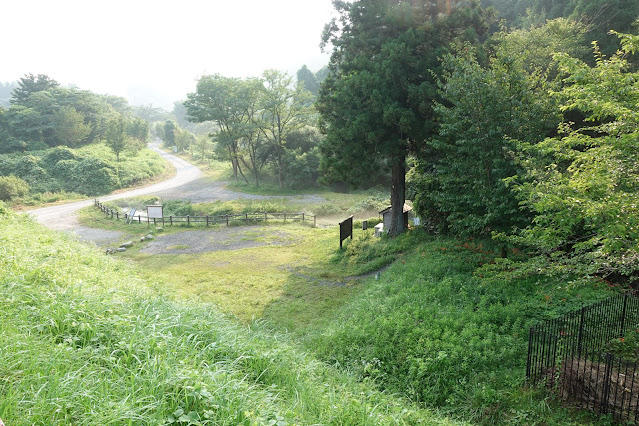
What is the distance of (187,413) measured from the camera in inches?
127

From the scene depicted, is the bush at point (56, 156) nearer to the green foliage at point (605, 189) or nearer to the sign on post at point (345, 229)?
the sign on post at point (345, 229)

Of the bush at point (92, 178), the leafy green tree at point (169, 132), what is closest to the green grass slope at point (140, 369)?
the bush at point (92, 178)

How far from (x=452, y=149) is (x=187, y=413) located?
10.1 metres

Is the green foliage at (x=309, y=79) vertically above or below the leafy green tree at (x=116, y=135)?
above

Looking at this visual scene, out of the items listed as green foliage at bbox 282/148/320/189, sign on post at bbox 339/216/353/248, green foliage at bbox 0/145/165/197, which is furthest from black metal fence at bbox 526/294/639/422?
green foliage at bbox 0/145/165/197

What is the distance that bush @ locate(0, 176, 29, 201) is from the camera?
30.8 m

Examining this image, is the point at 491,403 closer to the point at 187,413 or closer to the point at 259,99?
the point at 187,413

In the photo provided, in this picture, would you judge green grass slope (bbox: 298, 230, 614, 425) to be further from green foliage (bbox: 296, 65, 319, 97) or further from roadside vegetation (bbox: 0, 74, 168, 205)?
green foliage (bbox: 296, 65, 319, 97)

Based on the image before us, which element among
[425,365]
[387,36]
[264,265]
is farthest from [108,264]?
[387,36]

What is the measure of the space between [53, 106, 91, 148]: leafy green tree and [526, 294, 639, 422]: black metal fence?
182ft

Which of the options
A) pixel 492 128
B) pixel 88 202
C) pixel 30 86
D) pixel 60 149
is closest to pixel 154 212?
pixel 88 202

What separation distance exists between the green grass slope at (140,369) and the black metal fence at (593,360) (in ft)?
7.14

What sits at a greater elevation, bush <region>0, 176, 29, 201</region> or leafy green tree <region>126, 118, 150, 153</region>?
leafy green tree <region>126, 118, 150, 153</region>

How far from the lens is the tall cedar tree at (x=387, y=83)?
14.3m
